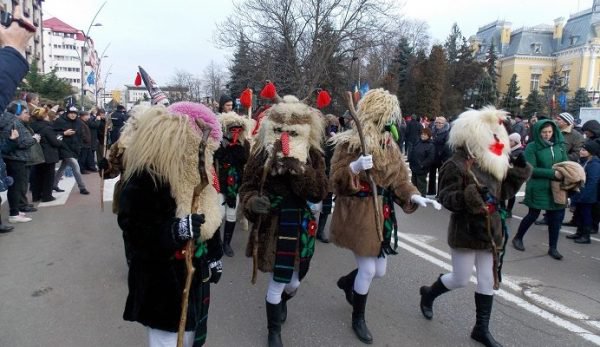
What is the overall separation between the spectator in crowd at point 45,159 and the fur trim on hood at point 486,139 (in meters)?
7.54

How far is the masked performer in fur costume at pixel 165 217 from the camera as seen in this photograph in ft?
6.58

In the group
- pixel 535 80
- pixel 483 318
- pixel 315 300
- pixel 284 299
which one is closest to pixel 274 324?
pixel 284 299

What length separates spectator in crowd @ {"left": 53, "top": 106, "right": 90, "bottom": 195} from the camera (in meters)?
8.70

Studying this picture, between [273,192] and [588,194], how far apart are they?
5688 mm

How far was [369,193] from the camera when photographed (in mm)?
3324

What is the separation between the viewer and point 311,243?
10.4 ft

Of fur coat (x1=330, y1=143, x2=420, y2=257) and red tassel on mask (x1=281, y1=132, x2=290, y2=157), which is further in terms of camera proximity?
fur coat (x1=330, y1=143, x2=420, y2=257)

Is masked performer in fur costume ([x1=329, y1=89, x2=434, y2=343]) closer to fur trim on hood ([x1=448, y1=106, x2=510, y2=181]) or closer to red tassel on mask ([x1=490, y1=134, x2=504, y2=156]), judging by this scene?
fur trim on hood ([x1=448, y1=106, x2=510, y2=181])

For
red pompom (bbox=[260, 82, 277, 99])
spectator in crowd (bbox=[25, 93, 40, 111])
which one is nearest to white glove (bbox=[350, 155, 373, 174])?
red pompom (bbox=[260, 82, 277, 99])

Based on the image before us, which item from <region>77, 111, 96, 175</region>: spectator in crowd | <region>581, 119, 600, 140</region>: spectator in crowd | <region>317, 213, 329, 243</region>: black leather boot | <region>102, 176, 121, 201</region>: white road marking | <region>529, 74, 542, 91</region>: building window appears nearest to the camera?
<region>317, 213, 329, 243</region>: black leather boot

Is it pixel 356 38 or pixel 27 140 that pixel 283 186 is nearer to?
pixel 27 140

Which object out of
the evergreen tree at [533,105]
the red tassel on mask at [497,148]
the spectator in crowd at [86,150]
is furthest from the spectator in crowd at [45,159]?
the evergreen tree at [533,105]

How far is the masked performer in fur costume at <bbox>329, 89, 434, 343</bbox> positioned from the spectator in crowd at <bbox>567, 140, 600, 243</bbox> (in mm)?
4614

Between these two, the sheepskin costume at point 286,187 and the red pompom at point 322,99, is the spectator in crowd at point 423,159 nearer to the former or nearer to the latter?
the red pompom at point 322,99
